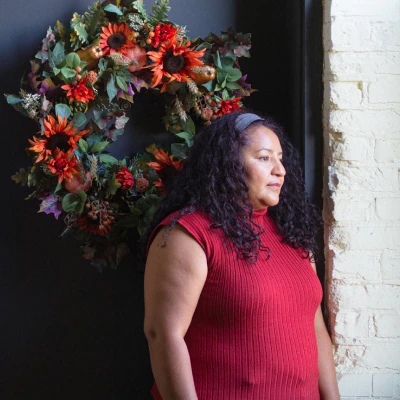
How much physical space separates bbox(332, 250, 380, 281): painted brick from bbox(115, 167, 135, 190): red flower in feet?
1.92

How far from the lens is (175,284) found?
1138mm

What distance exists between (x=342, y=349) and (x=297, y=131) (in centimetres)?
64

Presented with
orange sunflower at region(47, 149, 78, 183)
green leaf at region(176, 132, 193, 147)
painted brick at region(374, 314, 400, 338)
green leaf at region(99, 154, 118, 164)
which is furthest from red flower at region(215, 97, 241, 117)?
painted brick at region(374, 314, 400, 338)

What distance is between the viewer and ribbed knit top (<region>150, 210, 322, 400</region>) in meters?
1.17

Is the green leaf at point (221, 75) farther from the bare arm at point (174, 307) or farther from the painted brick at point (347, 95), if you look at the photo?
the bare arm at point (174, 307)

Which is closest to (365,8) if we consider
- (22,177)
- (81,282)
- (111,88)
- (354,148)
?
(354,148)

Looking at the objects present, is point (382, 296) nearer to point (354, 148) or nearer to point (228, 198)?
point (354, 148)

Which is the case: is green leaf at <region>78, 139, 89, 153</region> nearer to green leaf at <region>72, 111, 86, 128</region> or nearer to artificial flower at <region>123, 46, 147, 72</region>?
green leaf at <region>72, 111, 86, 128</region>

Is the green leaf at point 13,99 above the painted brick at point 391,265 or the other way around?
above

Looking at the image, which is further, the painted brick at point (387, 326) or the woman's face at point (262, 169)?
the painted brick at point (387, 326)

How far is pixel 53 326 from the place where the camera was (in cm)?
173

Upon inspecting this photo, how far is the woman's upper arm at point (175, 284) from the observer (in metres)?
1.14

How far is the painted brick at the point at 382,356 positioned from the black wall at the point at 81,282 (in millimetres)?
641

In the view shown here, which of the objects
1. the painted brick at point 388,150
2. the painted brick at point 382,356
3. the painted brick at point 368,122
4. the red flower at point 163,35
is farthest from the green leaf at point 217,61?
the painted brick at point 382,356
